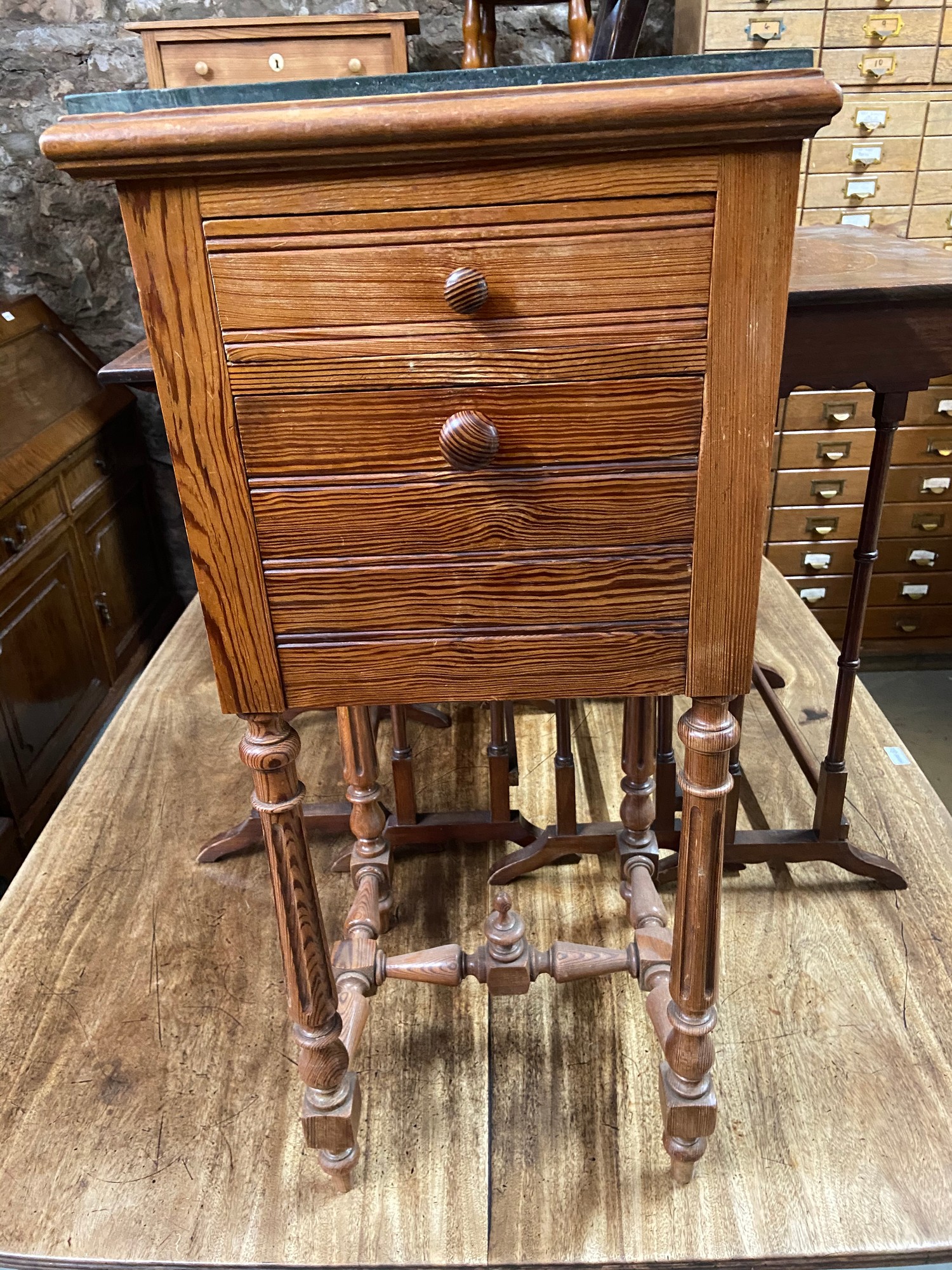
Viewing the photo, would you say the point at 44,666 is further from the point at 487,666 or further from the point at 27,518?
the point at 487,666

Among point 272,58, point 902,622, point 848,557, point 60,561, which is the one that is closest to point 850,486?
point 848,557

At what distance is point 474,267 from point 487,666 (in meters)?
0.35

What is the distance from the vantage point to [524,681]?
2.91 ft

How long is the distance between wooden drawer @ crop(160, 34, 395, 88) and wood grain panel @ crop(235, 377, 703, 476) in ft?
5.72

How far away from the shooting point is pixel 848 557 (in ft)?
9.61

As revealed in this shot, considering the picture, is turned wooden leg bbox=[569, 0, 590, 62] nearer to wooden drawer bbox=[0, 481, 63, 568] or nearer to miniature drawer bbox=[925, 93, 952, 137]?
miniature drawer bbox=[925, 93, 952, 137]

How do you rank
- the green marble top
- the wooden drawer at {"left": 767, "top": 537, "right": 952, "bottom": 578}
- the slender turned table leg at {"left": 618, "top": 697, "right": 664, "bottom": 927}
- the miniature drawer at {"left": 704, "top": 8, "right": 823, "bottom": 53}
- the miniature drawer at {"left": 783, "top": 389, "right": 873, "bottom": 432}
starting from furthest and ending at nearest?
the wooden drawer at {"left": 767, "top": 537, "right": 952, "bottom": 578}
the miniature drawer at {"left": 783, "top": 389, "right": 873, "bottom": 432}
the miniature drawer at {"left": 704, "top": 8, "right": 823, "bottom": 53}
the slender turned table leg at {"left": 618, "top": 697, "right": 664, "bottom": 927}
the green marble top

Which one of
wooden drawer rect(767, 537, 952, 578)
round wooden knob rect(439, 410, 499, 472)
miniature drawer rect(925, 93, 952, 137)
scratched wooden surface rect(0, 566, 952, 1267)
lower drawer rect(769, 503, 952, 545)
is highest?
miniature drawer rect(925, 93, 952, 137)

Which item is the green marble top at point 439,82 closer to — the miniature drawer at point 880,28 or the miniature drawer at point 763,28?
the miniature drawer at point 763,28

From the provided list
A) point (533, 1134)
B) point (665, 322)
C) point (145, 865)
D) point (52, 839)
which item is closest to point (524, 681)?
point (665, 322)

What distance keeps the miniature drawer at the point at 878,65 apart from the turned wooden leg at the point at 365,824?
2.13 meters

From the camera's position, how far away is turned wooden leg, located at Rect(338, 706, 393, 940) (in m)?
1.39

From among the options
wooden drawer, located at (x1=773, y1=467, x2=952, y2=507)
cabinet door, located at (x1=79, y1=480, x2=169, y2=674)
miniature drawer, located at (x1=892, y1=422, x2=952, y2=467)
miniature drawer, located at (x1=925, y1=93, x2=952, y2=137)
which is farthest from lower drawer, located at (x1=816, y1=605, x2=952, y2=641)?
cabinet door, located at (x1=79, y1=480, x2=169, y2=674)

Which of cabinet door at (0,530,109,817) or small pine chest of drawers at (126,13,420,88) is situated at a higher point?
small pine chest of drawers at (126,13,420,88)
